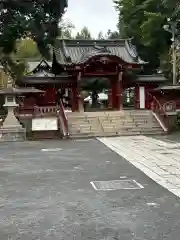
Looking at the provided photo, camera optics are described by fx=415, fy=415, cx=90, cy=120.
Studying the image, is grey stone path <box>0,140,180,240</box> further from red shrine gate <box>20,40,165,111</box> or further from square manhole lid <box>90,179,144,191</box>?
red shrine gate <box>20,40,165,111</box>

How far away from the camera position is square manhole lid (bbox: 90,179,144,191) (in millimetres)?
8702

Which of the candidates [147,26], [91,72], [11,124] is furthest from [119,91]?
[11,124]

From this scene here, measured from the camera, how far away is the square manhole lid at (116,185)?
28.6ft

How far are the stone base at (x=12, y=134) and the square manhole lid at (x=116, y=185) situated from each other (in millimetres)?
12637

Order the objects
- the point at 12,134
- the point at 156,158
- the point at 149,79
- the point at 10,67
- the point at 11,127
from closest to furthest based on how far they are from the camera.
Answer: the point at 156,158
the point at 12,134
the point at 11,127
the point at 149,79
the point at 10,67

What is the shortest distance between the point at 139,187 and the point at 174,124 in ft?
50.7

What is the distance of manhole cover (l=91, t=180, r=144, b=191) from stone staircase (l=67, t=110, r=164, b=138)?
12.6 meters

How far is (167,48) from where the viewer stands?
35156mm

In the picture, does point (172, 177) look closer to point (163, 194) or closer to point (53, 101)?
point (163, 194)

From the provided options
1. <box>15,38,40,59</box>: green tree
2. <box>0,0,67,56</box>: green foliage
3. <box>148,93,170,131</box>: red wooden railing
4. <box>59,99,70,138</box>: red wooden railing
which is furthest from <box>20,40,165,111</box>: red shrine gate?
<box>15,38,40,59</box>: green tree

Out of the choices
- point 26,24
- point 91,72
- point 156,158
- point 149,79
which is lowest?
point 156,158

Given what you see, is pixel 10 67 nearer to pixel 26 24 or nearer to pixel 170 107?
pixel 26 24

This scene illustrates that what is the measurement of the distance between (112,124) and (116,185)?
15.0 meters

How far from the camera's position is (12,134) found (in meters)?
21.7
